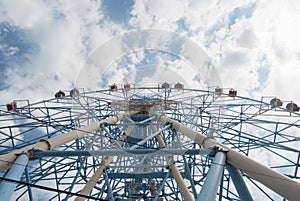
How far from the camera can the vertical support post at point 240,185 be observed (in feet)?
17.1

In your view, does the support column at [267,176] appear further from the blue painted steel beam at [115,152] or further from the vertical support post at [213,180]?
the blue painted steel beam at [115,152]

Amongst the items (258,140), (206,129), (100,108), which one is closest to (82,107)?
(100,108)

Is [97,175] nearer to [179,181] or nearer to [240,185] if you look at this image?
[179,181]

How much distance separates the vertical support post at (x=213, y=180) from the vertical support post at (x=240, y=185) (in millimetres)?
346

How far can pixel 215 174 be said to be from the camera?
5.09 meters

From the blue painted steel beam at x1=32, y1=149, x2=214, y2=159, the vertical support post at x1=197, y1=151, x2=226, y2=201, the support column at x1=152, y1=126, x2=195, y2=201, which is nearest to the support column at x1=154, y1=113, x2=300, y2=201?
the vertical support post at x1=197, y1=151, x2=226, y2=201

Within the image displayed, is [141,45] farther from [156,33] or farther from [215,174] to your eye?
[215,174]

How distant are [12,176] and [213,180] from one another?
14.9 feet

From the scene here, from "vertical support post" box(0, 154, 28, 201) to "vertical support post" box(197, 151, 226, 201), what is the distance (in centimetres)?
395

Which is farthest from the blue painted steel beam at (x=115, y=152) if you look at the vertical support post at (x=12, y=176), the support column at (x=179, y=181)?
the support column at (x=179, y=181)

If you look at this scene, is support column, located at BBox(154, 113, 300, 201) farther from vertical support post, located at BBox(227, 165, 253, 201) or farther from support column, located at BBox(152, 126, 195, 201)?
support column, located at BBox(152, 126, 195, 201)

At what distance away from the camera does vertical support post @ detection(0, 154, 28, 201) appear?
472cm

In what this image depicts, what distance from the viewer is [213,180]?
192 inches

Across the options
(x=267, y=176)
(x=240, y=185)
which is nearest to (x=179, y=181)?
(x=240, y=185)
